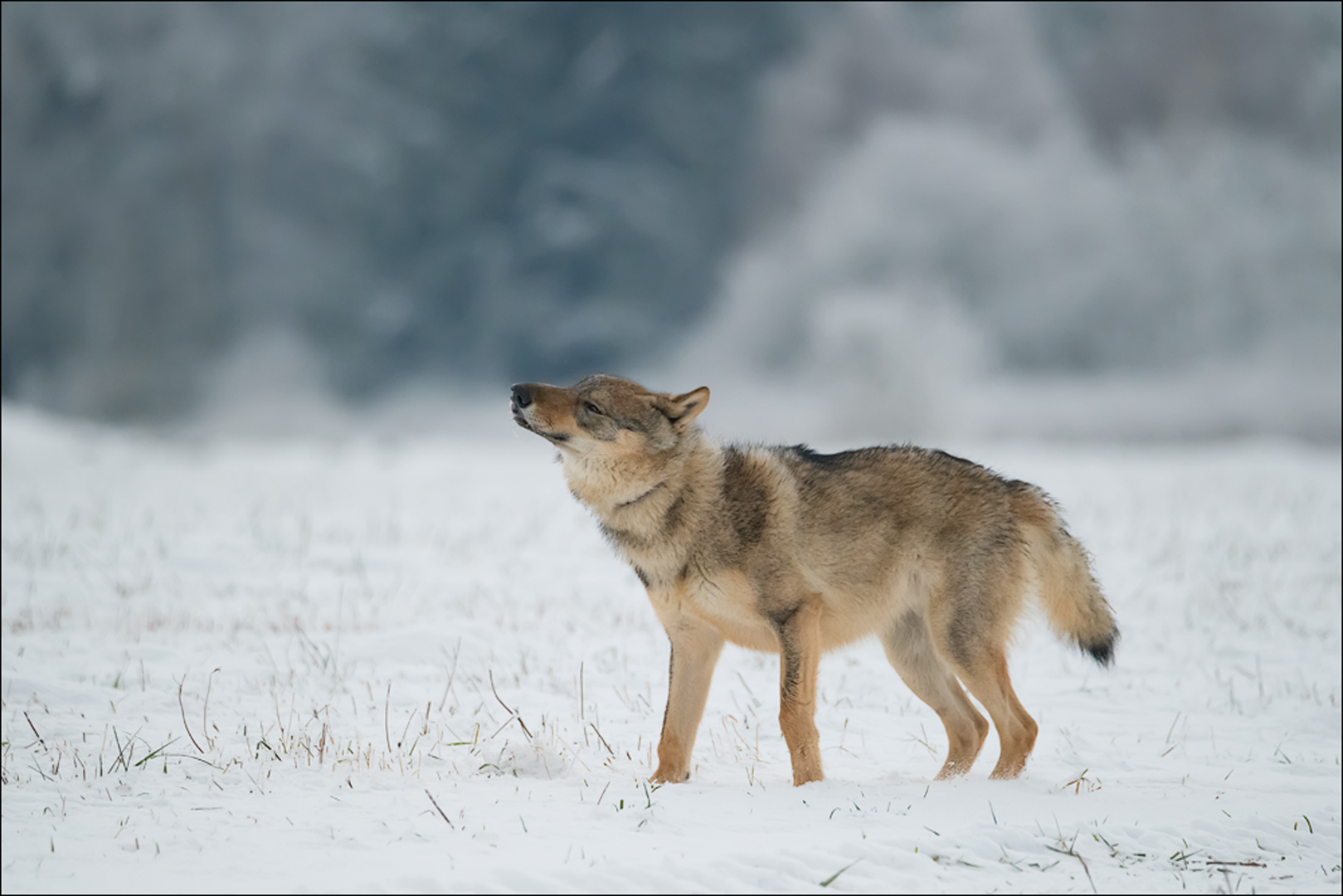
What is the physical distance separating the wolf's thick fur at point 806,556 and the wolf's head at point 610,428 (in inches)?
0.4

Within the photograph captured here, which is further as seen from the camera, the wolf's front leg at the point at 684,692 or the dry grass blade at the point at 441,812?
the wolf's front leg at the point at 684,692

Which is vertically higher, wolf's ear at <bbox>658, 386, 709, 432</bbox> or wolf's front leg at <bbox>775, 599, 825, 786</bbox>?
wolf's ear at <bbox>658, 386, 709, 432</bbox>

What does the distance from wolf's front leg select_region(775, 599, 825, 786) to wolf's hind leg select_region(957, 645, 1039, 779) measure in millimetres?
973

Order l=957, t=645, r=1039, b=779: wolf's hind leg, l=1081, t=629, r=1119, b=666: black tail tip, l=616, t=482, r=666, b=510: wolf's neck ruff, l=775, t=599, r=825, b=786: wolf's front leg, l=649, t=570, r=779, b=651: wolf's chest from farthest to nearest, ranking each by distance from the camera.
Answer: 1. l=1081, t=629, r=1119, b=666: black tail tip
2. l=616, t=482, r=666, b=510: wolf's neck ruff
3. l=957, t=645, r=1039, b=779: wolf's hind leg
4. l=649, t=570, r=779, b=651: wolf's chest
5. l=775, t=599, r=825, b=786: wolf's front leg

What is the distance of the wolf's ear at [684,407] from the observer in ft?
20.5

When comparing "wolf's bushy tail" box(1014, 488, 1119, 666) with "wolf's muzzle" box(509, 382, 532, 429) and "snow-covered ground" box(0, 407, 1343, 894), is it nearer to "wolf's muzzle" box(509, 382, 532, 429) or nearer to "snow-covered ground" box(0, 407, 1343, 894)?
"snow-covered ground" box(0, 407, 1343, 894)

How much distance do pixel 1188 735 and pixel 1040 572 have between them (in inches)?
101

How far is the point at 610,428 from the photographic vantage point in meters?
6.14

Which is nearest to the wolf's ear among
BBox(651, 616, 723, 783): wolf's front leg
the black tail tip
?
BBox(651, 616, 723, 783): wolf's front leg

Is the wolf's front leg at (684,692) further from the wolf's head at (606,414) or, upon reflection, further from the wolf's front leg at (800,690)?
the wolf's head at (606,414)

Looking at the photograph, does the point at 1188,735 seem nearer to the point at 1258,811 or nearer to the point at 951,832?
the point at 1258,811

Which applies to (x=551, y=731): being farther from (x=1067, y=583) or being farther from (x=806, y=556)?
(x=1067, y=583)

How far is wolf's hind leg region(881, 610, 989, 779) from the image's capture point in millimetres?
6547

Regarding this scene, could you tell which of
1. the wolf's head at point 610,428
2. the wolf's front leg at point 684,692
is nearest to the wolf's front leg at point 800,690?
the wolf's front leg at point 684,692
